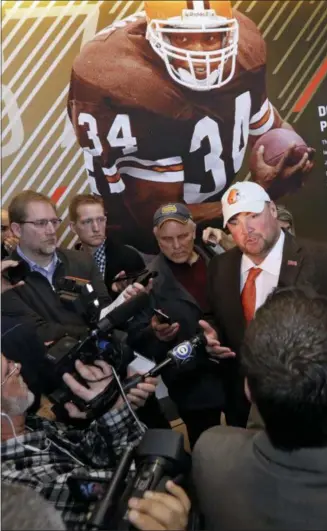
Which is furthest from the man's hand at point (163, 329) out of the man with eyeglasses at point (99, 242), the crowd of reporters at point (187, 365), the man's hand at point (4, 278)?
the man's hand at point (4, 278)

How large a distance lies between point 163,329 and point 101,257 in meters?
→ 0.33

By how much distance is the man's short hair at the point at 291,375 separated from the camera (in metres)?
0.82

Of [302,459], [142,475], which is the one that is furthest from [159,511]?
[302,459]

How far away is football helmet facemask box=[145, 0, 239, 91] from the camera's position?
5.24 ft

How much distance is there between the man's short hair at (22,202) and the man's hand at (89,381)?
0.49m

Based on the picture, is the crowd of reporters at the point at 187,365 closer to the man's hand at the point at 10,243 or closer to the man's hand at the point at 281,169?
the man's hand at the point at 10,243

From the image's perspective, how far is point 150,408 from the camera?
1.53 metres

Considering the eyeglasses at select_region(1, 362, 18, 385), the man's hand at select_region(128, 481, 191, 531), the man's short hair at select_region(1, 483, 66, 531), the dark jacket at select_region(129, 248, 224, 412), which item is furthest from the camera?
the dark jacket at select_region(129, 248, 224, 412)

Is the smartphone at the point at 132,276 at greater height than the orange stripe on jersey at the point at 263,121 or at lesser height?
lesser

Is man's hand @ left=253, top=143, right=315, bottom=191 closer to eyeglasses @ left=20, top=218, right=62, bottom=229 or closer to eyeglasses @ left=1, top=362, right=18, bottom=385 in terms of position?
eyeglasses @ left=20, top=218, right=62, bottom=229

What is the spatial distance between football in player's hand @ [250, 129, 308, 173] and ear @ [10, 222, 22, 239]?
865 millimetres

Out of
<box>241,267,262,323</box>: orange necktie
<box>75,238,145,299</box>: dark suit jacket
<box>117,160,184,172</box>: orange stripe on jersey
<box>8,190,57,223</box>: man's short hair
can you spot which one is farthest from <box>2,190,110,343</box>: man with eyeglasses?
<box>241,267,262,323</box>: orange necktie

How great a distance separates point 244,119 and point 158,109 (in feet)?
1.03

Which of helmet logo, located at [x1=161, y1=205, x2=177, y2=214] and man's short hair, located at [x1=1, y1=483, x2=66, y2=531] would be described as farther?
helmet logo, located at [x1=161, y1=205, x2=177, y2=214]
